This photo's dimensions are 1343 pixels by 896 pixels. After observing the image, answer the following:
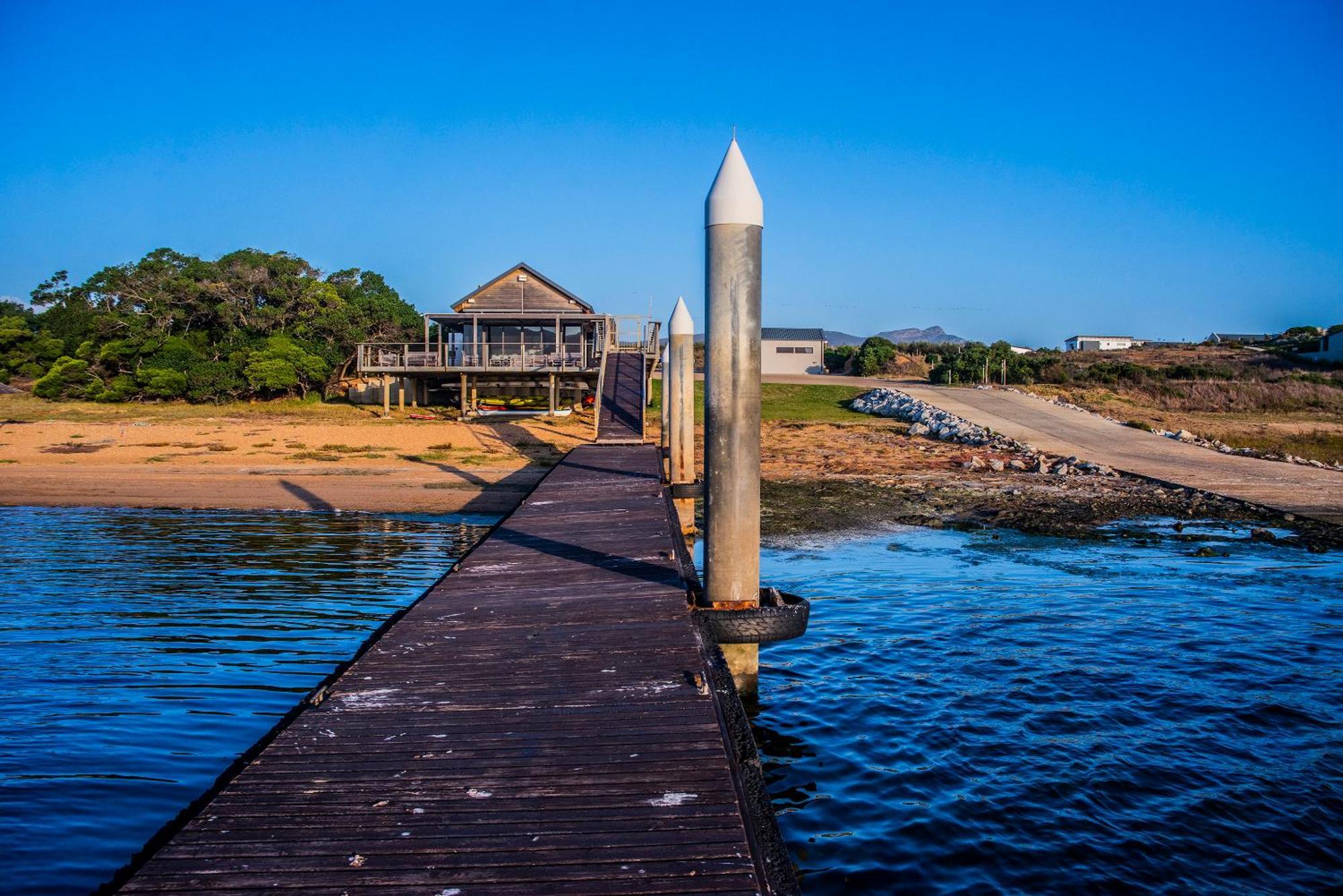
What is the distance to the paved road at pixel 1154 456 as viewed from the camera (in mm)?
18906

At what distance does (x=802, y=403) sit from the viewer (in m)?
37.5

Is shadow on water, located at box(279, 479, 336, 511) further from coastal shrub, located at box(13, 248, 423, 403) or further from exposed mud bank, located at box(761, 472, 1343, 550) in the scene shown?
coastal shrub, located at box(13, 248, 423, 403)

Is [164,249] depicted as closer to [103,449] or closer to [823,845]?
[103,449]

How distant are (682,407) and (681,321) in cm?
151

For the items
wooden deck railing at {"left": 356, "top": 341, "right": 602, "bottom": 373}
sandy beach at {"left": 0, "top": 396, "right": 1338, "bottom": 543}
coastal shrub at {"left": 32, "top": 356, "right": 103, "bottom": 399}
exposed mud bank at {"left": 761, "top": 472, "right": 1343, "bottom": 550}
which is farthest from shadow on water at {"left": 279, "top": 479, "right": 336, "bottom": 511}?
coastal shrub at {"left": 32, "top": 356, "right": 103, "bottom": 399}

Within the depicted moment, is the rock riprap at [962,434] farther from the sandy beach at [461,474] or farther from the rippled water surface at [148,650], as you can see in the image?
the rippled water surface at [148,650]

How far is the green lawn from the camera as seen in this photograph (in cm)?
3312

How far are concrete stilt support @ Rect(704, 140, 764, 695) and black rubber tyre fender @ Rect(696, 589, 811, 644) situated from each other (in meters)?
0.20

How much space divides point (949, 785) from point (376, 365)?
30140 mm

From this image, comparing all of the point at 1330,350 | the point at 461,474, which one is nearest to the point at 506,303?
the point at 461,474

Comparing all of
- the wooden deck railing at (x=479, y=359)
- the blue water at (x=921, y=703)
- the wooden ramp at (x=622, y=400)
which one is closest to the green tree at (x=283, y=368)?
the wooden deck railing at (x=479, y=359)

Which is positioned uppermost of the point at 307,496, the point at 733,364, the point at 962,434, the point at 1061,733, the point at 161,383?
the point at 161,383

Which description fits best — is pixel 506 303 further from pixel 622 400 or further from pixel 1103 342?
pixel 1103 342

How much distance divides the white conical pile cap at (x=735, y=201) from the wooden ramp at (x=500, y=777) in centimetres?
280
